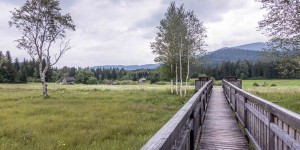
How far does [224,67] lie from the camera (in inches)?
4552

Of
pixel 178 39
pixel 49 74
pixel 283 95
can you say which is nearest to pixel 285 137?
pixel 283 95

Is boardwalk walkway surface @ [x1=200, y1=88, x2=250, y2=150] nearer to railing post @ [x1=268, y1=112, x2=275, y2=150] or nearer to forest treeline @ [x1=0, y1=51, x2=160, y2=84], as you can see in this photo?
railing post @ [x1=268, y1=112, x2=275, y2=150]

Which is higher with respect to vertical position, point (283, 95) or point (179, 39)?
point (179, 39)

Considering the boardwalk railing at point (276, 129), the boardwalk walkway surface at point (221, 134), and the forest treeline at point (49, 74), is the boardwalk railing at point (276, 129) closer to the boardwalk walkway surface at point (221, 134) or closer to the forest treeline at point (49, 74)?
the boardwalk walkway surface at point (221, 134)

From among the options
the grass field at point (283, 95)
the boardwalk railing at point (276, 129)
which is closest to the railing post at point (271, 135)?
the boardwalk railing at point (276, 129)

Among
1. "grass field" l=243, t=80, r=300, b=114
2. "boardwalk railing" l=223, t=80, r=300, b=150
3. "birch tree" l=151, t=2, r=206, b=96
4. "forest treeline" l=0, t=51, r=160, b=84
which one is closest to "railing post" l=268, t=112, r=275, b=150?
"boardwalk railing" l=223, t=80, r=300, b=150

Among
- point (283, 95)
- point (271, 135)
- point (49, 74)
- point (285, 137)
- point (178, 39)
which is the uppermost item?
point (178, 39)

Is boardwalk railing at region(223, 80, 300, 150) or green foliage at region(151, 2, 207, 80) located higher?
green foliage at region(151, 2, 207, 80)

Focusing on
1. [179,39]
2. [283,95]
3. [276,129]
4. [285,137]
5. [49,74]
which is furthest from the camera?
[49,74]

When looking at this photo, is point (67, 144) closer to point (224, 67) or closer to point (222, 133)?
point (222, 133)

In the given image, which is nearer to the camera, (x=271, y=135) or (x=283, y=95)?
(x=271, y=135)

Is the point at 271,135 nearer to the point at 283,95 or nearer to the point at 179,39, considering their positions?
the point at 283,95

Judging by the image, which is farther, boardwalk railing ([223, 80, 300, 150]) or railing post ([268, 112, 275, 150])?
railing post ([268, 112, 275, 150])

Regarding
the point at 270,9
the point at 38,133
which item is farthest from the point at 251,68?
the point at 38,133
